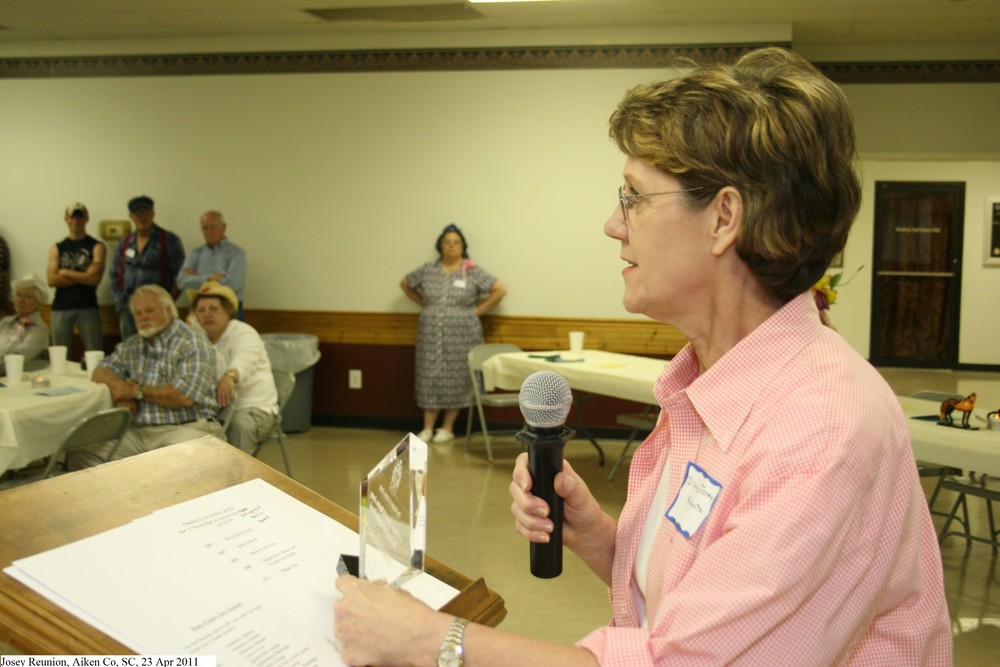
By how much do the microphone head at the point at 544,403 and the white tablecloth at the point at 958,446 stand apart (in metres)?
2.57

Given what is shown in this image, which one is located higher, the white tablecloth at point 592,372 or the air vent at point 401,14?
the air vent at point 401,14

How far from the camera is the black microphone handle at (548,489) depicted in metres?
1.28

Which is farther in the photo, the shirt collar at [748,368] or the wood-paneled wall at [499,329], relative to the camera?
the wood-paneled wall at [499,329]

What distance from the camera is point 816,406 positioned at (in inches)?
37.3

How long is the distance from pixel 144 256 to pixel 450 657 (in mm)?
7120

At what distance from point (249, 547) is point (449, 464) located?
5.17 m

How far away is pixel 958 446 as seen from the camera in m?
3.51

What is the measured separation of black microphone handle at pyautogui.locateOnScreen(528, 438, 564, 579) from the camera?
1.28m

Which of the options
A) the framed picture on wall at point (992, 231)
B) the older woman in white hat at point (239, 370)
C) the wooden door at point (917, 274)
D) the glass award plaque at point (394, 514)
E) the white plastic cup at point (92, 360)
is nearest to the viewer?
the glass award plaque at point (394, 514)

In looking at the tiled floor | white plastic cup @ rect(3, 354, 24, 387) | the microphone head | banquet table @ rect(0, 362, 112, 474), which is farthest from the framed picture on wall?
the microphone head

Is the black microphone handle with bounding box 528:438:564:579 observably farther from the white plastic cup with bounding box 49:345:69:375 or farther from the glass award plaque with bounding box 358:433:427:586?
the white plastic cup with bounding box 49:345:69:375

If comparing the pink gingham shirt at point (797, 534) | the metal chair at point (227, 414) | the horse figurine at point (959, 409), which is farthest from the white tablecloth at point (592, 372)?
Answer: the pink gingham shirt at point (797, 534)

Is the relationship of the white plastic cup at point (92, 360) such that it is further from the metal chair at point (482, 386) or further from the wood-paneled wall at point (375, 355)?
the wood-paneled wall at point (375, 355)

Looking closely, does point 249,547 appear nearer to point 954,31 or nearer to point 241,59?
point 241,59
